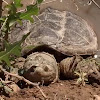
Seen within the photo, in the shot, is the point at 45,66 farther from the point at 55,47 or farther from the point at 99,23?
the point at 99,23

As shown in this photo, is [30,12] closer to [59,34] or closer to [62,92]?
[62,92]

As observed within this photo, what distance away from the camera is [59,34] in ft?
12.1

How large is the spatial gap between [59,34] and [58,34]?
1 cm

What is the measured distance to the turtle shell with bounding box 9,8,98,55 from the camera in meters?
3.54

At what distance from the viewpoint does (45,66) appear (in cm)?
299

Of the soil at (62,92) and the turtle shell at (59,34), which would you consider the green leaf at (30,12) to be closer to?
the turtle shell at (59,34)

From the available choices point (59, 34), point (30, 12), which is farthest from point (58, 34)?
point (30, 12)

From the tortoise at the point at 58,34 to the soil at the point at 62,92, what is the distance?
0.76 ft

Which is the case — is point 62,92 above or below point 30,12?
below

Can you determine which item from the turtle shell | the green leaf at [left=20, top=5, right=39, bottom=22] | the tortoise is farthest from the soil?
the green leaf at [left=20, top=5, right=39, bottom=22]

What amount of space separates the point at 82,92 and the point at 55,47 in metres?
0.70

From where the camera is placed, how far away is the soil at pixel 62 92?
274cm

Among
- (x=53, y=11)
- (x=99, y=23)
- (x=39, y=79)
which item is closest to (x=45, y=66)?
(x=39, y=79)

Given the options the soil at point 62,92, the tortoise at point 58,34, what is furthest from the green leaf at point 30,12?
the soil at point 62,92
